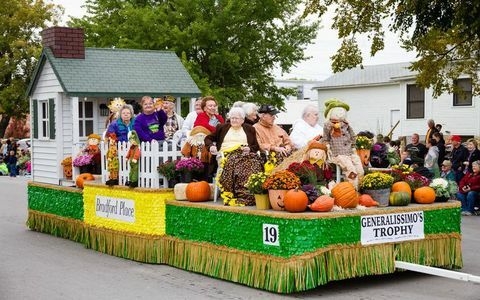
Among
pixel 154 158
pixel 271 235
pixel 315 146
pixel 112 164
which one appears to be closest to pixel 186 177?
pixel 154 158

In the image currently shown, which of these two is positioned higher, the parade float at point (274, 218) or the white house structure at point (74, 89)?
the white house structure at point (74, 89)

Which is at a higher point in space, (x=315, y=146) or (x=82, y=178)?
(x=315, y=146)

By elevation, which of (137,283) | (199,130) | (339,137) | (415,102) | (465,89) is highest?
(465,89)

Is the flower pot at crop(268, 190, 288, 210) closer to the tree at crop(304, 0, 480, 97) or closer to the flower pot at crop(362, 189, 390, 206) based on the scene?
the flower pot at crop(362, 189, 390, 206)

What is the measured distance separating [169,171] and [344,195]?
9.88 feet

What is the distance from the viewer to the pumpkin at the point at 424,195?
35.6 feet

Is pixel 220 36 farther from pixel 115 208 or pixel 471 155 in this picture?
pixel 115 208

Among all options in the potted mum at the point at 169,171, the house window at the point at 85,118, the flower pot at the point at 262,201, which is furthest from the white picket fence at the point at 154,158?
the house window at the point at 85,118

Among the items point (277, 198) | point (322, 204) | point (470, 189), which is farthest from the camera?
point (470, 189)

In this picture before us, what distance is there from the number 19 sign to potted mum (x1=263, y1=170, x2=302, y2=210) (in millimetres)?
272

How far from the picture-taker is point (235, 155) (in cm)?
1088

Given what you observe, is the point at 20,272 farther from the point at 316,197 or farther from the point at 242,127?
the point at 316,197

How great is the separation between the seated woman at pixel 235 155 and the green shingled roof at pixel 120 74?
547cm

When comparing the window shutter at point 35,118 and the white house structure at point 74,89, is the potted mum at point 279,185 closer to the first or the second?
the white house structure at point 74,89
